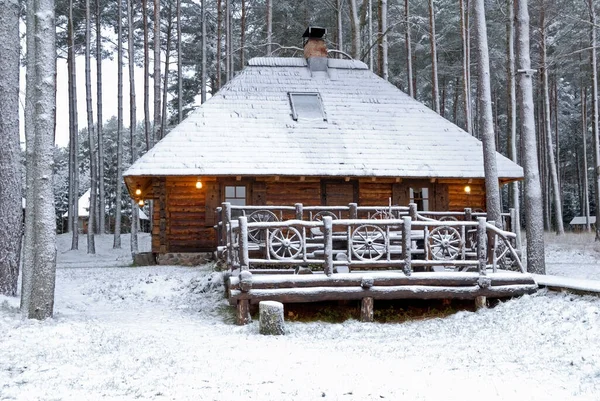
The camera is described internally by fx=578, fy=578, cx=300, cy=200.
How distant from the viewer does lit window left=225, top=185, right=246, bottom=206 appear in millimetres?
17906

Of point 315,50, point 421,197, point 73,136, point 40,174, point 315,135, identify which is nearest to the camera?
point 40,174

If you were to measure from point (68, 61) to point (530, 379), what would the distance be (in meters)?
28.5

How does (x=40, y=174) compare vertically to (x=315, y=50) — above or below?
below

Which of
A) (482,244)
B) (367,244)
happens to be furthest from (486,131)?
(367,244)

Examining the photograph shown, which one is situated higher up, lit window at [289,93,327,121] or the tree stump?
lit window at [289,93,327,121]

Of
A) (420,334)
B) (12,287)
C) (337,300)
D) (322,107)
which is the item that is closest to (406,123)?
(322,107)

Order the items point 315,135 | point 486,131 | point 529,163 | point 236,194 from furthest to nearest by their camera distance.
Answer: point 315,135 → point 236,194 → point 486,131 → point 529,163

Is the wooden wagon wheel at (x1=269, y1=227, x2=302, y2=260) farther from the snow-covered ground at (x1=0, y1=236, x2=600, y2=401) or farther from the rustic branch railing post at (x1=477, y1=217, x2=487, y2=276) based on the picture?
the rustic branch railing post at (x1=477, y1=217, x2=487, y2=276)

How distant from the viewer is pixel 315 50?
2155 centimetres

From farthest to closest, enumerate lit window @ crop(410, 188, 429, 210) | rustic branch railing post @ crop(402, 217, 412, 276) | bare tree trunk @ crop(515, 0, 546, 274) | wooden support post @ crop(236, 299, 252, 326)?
lit window @ crop(410, 188, 429, 210) → bare tree trunk @ crop(515, 0, 546, 274) → rustic branch railing post @ crop(402, 217, 412, 276) → wooden support post @ crop(236, 299, 252, 326)

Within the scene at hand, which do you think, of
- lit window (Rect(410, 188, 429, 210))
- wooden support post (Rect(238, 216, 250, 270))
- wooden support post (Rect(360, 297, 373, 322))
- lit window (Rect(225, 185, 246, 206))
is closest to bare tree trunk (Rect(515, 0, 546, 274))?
wooden support post (Rect(360, 297, 373, 322))

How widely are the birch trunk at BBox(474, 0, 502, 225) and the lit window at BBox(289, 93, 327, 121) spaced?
6.84 metres

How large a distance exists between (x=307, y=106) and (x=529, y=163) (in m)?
9.23

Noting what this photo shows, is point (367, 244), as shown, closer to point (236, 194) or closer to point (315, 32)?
point (236, 194)
